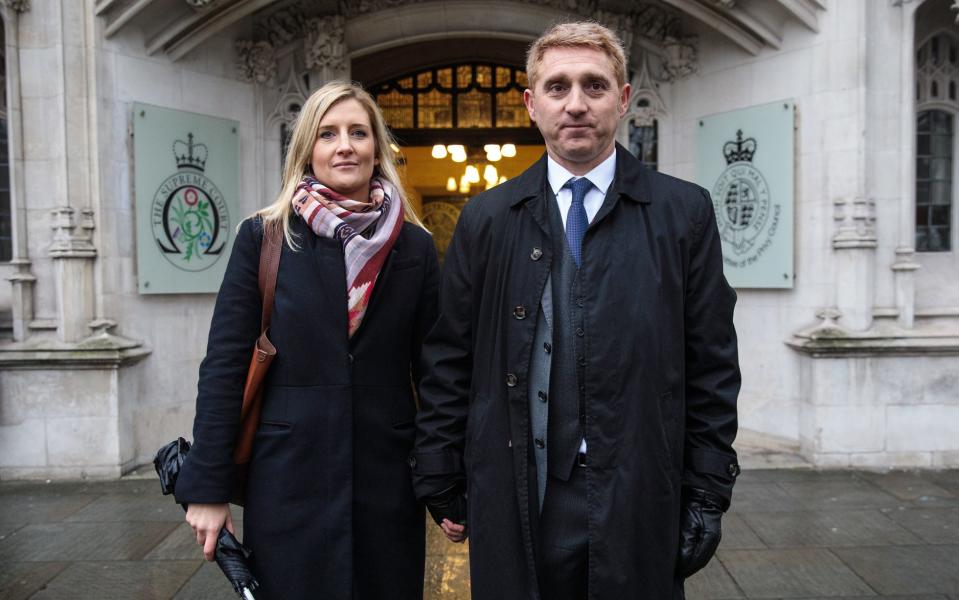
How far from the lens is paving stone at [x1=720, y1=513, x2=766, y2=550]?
440 cm

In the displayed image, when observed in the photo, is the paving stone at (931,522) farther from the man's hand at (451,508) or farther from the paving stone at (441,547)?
the man's hand at (451,508)

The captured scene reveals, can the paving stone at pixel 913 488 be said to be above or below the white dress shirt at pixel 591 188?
below

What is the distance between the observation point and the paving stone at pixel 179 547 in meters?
4.30

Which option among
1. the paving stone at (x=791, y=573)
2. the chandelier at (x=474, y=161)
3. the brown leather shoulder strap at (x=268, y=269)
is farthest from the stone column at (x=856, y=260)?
the brown leather shoulder strap at (x=268, y=269)

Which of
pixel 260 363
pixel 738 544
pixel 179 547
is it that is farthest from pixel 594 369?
pixel 179 547

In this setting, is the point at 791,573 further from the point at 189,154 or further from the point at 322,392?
the point at 189,154

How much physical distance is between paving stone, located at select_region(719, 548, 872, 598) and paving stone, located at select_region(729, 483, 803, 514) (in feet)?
2.56

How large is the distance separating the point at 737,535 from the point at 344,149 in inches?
142

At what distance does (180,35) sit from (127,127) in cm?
94

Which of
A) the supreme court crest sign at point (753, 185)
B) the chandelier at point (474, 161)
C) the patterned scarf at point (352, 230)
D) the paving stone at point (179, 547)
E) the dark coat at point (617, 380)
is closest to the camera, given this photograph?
the dark coat at point (617, 380)

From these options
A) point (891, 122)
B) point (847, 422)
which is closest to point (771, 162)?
point (891, 122)

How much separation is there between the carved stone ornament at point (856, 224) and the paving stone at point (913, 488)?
185 cm

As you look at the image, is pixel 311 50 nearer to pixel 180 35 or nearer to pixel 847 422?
pixel 180 35

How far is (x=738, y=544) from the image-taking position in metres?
4.43
